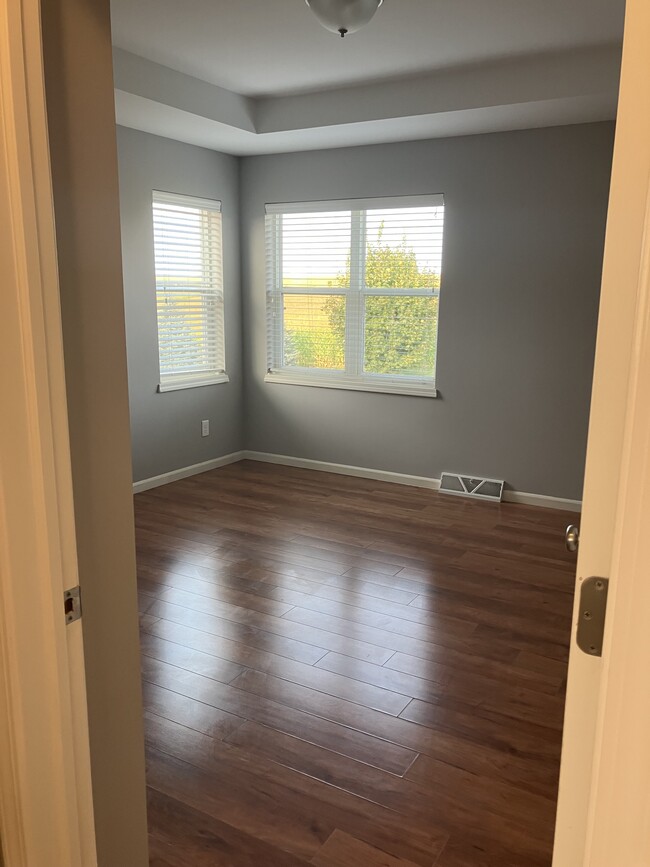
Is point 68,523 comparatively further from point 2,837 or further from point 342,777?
point 342,777

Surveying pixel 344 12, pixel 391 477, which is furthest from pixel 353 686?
pixel 391 477

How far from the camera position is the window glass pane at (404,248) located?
4.85 meters

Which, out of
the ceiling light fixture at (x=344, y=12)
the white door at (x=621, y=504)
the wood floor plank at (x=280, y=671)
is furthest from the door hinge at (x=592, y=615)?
the ceiling light fixture at (x=344, y=12)

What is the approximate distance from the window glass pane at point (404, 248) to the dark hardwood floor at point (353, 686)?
1726 millimetres

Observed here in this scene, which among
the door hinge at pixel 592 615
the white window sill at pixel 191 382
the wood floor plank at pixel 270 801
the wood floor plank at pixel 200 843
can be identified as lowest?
the wood floor plank at pixel 200 843

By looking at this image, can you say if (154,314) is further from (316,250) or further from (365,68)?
(365,68)

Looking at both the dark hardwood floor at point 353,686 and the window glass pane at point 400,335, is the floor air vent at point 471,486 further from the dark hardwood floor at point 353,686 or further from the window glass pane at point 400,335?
the window glass pane at point 400,335

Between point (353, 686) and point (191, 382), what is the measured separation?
325cm

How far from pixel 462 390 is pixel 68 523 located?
4046mm

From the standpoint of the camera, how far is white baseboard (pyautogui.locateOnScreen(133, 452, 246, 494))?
5020mm

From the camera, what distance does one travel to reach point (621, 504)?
0.69 meters

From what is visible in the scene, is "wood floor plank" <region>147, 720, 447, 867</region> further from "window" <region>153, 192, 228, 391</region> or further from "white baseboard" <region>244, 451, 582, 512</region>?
"window" <region>153, 192, 228, 391</region>

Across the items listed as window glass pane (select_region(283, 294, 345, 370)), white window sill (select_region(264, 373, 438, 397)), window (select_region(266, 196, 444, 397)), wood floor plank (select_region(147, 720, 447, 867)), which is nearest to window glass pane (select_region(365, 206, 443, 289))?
window (select_region(266, 196, 444, 397))

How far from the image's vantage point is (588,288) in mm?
4371
